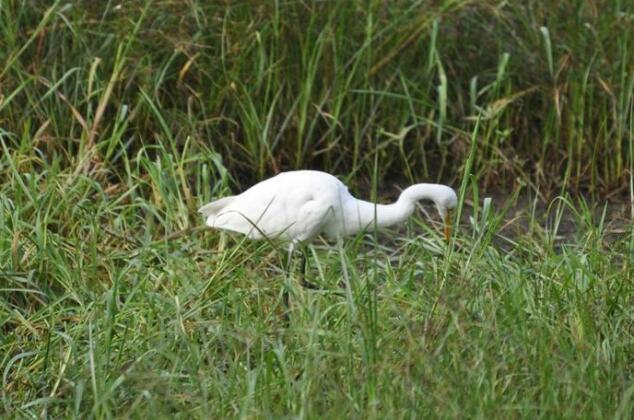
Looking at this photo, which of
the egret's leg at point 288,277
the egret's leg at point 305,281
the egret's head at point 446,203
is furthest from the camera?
the egret's head at point 446,203

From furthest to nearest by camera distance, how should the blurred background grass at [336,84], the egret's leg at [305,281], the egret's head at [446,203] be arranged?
the blurred background grass at [336,84] < the egret's head at [446,203] < the egret's leg at [305,281]

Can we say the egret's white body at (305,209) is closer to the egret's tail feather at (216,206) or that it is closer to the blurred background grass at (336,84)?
the egret's tail feather at (216,206)

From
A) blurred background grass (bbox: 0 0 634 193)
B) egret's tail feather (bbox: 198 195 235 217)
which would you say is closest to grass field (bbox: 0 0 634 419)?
blurred background grass (bbox: 0 0 634 193)

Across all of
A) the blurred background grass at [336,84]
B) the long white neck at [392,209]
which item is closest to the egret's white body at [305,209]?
the long white neck at [392,209]

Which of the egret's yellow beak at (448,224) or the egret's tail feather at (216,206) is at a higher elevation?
the egret's tail feather at (216,206)

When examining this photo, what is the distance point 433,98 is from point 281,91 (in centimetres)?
65

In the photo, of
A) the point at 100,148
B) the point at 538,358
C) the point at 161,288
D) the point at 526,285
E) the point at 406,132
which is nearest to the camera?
the point at 538,358

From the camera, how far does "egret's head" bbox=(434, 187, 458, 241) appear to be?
468 cm

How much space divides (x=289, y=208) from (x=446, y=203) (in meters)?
0.47

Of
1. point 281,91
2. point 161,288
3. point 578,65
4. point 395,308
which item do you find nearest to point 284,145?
point 281,91

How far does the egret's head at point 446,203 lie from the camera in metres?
4.68

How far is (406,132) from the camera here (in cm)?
579

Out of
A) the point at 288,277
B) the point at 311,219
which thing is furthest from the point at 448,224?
the point at 288,277

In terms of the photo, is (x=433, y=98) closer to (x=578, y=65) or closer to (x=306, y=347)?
(x=578, y=65)
